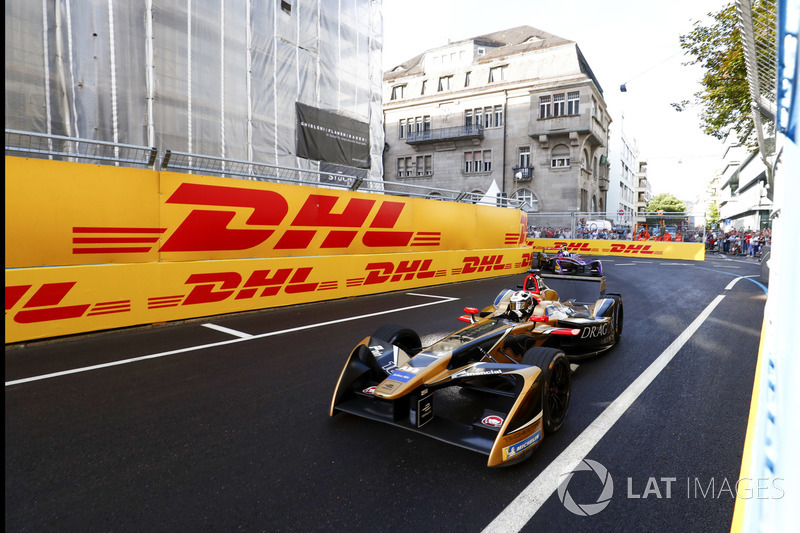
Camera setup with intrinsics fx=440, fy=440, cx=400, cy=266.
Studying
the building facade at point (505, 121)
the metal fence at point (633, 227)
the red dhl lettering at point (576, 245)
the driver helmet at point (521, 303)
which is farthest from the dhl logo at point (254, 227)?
the building facade at point (505, 121)

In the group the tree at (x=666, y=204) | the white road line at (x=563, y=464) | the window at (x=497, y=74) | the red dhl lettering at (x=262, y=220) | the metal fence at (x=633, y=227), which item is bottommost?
the white road line at (x=563, y=464)

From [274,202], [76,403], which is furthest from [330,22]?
[76,403]

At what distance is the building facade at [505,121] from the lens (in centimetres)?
3703

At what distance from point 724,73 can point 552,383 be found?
542 inches

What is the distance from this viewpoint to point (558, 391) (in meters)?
3.31

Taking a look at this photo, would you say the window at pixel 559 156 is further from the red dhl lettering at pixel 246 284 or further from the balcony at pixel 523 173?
the red dhl lettering at pixel 246 284

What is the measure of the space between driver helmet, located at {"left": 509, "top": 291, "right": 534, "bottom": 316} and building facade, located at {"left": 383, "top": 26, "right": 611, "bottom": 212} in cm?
3019

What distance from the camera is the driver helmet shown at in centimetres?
457

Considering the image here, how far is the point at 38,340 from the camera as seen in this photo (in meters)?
5.32

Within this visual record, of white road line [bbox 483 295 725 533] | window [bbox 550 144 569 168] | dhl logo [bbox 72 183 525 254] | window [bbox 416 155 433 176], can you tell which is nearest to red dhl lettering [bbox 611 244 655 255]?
window [bbox 550 144 569 168]

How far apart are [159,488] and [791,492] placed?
2790mm

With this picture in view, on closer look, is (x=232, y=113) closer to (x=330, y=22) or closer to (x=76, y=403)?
(x=330, y=22)

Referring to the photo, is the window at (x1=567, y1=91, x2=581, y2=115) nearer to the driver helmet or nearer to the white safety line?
the driver helmet

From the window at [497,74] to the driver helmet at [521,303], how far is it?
40.6 metres
